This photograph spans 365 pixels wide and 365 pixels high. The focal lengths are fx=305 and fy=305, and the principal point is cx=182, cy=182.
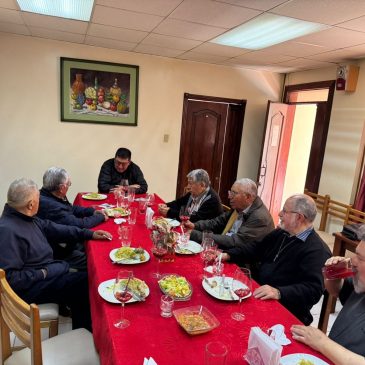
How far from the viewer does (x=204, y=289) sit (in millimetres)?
1544

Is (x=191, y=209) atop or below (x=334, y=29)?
below

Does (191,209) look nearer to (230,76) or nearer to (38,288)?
(38,288)

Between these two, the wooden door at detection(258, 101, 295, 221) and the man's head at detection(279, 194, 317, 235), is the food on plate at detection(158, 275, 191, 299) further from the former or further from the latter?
the wooden door at detection(258, 101, 295, 221)

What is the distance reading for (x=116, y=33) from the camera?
341 centimetres

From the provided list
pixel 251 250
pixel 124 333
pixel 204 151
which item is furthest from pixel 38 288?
pixel 204 151

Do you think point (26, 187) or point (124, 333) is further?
point (26, 187)

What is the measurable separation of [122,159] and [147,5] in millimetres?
1622

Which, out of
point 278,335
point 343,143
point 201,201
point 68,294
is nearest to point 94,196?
point 201,201

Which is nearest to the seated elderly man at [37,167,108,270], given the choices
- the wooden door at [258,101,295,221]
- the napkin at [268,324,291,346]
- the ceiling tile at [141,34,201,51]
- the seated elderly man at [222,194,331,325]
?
the seated elderly man at [222,194,331,325]

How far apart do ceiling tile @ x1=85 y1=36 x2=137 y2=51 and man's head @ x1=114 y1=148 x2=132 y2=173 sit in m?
1.41

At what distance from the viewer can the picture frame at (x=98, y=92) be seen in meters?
4.16

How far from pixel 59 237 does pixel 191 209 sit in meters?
1.22

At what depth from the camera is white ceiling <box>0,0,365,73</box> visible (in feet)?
7.73

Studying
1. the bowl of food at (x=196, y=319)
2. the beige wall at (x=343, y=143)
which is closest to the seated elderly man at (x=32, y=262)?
the bowl of food at (x=196, y=319)
